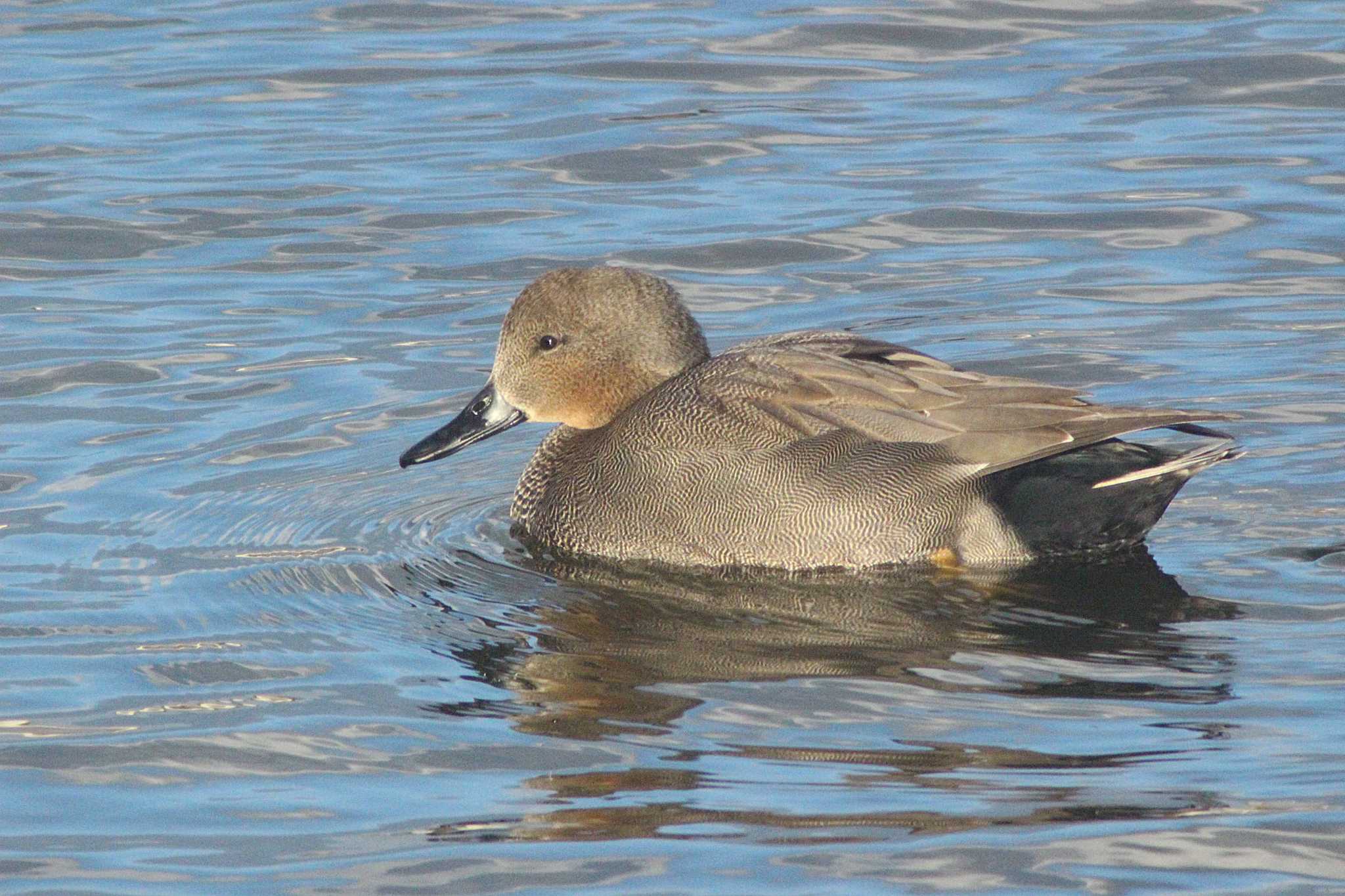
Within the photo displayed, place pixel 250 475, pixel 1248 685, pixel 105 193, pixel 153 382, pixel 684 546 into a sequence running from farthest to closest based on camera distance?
pixel 105 193, pixel 153 382, pixel 250 475, pixel 684 546, pixel 1248 685

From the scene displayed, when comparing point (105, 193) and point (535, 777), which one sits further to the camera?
point (105, 193)

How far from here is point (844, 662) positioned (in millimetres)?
6344

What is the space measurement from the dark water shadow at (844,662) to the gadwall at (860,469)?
0.10 m

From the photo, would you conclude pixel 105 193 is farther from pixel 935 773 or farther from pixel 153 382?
pixel 935 773

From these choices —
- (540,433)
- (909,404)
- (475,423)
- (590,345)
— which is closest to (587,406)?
(590,345)

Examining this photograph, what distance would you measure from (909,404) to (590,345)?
133cm

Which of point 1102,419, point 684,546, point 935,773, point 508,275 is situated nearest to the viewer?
point 935,773

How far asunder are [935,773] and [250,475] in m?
3.75

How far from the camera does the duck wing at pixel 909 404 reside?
7.03m

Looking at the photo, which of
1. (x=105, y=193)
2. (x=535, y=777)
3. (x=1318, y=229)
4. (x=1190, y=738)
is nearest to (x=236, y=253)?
(x=105, y=193)

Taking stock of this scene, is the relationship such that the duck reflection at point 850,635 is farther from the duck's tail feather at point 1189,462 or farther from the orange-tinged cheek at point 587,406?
the orange-tinged cheek at point 587,406

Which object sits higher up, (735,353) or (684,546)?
(735,353)

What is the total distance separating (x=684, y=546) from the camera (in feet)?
24.4

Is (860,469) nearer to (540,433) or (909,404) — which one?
(909,404)
